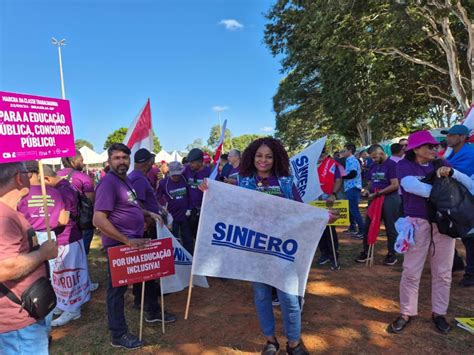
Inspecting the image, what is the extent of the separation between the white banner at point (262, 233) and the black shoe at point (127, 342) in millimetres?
1352

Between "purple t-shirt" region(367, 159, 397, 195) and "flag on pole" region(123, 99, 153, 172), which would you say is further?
"purple t-shirt" region(367, 159, 397, 195)

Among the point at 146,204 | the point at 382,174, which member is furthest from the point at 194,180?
the point at 382,174

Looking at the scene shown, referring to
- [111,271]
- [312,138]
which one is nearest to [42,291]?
[111,271]

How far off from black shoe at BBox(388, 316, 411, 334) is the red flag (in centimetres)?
202

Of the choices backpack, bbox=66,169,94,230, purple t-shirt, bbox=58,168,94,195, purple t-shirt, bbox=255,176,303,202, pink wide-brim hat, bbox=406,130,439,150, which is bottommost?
backpack, bbox=66,169,94,230

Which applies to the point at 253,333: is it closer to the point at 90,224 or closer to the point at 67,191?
the point at 90,224

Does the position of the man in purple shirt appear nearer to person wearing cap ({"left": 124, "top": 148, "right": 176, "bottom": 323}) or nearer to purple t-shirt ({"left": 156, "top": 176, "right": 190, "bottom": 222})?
person wearing cap ({"left": 124, "top": 148, "right": 176, "bottom": 323})

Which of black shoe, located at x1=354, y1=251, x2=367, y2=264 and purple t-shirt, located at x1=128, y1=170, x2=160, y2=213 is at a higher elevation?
purple t-shirt, located at x1=128, y1=170, x2=160, y2=213

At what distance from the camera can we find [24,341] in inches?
76.4

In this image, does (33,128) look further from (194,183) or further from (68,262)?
(194,183)

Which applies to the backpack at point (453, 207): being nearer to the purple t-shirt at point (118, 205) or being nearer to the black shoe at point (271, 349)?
the black shoe at point (271, 349)

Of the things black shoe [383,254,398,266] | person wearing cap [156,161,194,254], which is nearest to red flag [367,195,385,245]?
black shoe [383,254,398,266]

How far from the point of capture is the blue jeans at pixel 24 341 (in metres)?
1.91

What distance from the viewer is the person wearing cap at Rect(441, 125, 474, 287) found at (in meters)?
3.63
